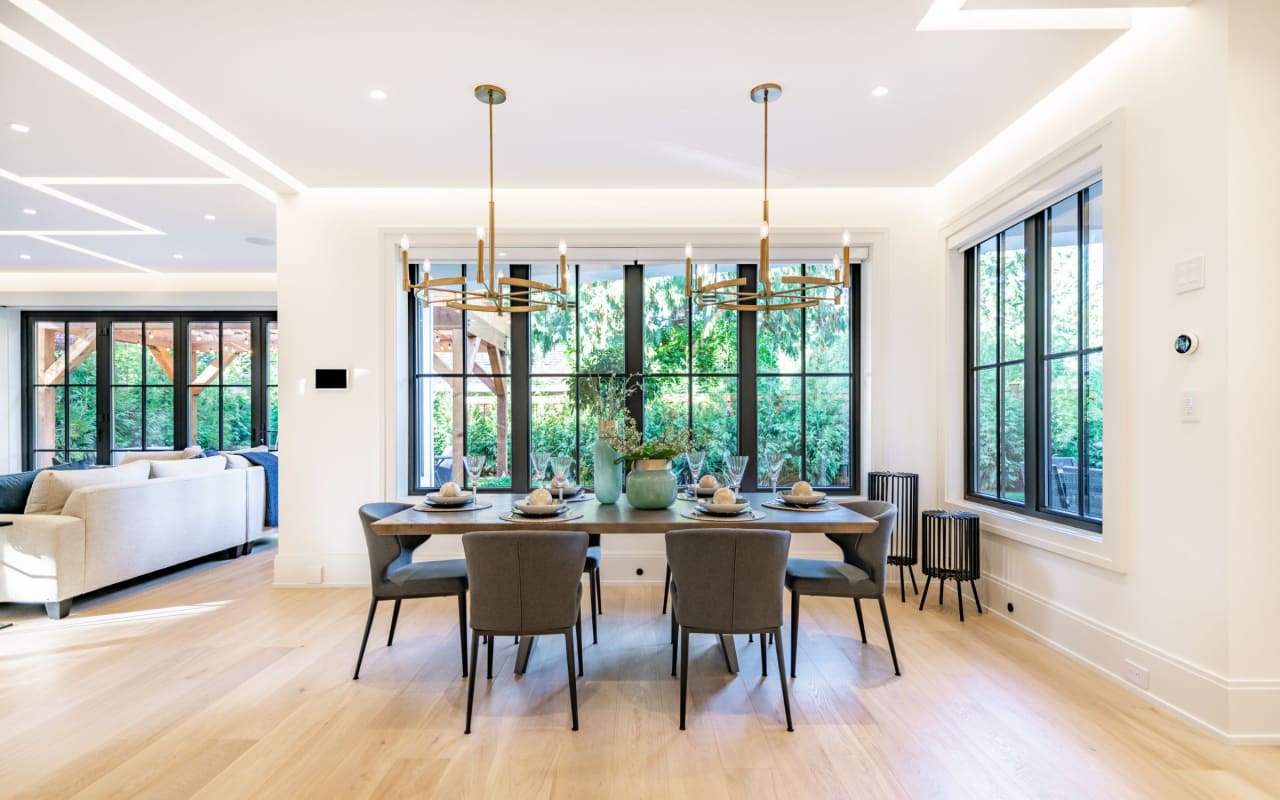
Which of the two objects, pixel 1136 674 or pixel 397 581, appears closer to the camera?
pixel 1136 674

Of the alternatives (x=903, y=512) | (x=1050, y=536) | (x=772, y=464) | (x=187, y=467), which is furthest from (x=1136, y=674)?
(x=187, y=467)

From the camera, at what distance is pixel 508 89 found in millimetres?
3018

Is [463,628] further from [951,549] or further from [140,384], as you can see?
[140,384]

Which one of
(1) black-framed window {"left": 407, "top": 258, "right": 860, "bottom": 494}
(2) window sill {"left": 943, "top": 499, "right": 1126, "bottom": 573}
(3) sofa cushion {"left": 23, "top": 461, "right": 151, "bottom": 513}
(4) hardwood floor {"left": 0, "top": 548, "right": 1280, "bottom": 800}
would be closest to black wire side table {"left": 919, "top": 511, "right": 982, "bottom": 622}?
(2) window sill {"left": 943, "top": 499, "right": 1126, "bottom": 573}

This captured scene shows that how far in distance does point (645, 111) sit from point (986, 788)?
10.6 ft

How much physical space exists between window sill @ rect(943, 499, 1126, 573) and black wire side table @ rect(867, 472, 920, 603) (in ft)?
0.98

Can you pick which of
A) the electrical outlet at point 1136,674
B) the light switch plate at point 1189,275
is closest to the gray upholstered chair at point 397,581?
the electrical outlet at point 1136,674

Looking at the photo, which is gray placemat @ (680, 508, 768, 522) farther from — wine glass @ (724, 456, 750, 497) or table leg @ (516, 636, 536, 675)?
table leg @ (516, 636, 536, 675)

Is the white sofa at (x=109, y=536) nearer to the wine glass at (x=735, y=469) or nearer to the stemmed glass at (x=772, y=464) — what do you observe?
the wine glass at (x=735, y=469)

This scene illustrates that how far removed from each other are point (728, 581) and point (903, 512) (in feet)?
7.46

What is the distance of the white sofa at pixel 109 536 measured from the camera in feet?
12.0

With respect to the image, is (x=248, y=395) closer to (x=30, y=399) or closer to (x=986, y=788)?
(x=30, y=399)

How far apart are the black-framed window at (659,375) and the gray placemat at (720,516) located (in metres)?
1.90

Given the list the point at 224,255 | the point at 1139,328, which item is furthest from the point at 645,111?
the point at 224,255
